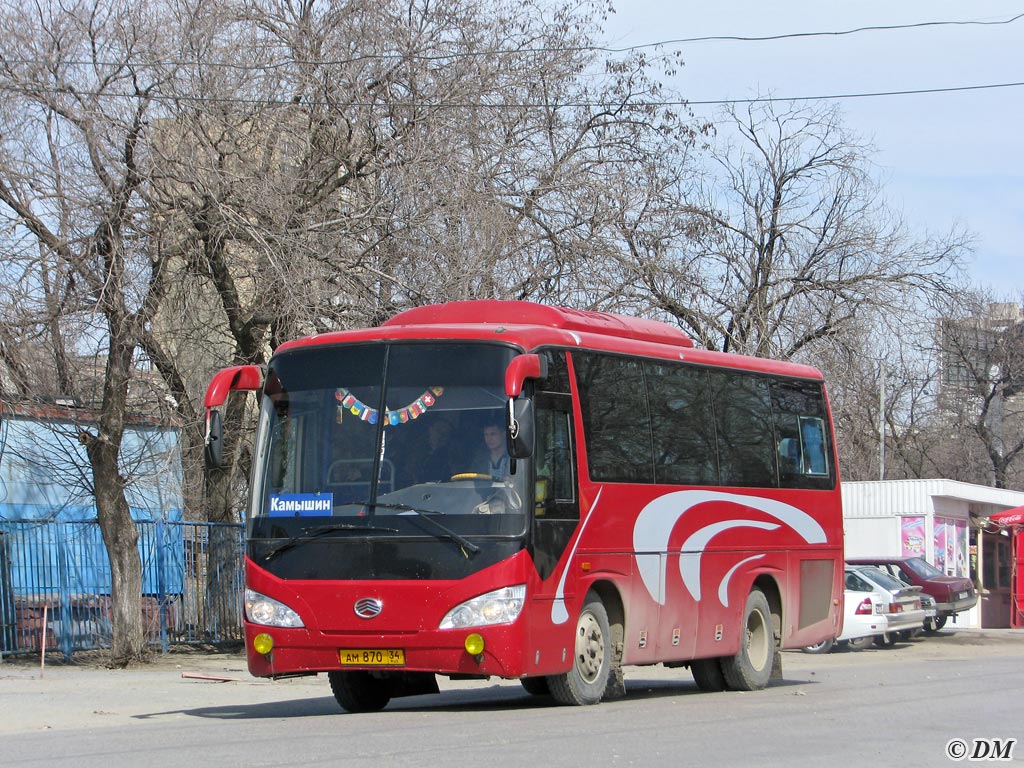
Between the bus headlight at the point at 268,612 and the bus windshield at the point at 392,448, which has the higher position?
the bus windshield at the point at 392,448

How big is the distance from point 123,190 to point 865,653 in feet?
56.8

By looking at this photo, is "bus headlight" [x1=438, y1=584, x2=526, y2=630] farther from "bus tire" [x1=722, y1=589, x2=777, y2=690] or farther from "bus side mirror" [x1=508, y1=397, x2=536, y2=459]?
"bus tire" [x1=722, y1=589, x2=777, y2=690]

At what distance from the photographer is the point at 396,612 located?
11.5 m

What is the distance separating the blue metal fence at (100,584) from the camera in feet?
66.5

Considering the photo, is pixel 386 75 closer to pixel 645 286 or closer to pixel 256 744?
pixel 645 286

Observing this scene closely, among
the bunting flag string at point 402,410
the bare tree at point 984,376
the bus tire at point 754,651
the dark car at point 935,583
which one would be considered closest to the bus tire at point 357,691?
the bunting flag string at point 402,410

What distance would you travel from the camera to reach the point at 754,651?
15.8 m

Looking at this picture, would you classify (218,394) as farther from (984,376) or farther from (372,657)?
(984,376)

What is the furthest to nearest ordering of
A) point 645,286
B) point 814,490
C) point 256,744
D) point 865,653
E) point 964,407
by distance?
point 964,407 < point 865,653 < point 645,286 < point 814,490 < point 256,744

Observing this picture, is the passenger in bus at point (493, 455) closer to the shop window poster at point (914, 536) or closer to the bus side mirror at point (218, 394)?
the bus side mirror at point (218, 394)

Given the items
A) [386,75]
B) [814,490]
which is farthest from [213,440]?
[386,75]

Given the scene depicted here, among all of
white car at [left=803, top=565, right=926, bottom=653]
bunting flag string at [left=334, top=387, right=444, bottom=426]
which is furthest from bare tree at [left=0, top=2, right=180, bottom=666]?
white car at [left=803, top=565, right=926, bottom=653]

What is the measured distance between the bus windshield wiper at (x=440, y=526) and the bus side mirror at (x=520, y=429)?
0.77 m

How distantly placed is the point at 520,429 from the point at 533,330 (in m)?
1.37
